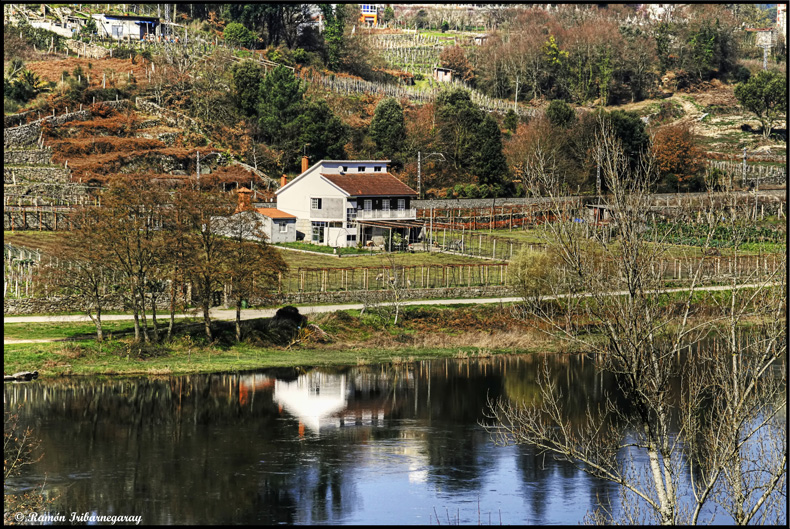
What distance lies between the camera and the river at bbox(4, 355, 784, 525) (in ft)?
94.7

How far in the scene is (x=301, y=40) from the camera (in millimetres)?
144500

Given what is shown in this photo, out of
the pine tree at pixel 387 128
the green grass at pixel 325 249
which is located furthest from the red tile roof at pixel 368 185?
the pine tree at pixel 387 128

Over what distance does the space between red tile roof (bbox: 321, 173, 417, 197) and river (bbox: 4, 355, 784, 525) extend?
31526 mm

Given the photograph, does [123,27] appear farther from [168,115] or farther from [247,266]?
[247,266]

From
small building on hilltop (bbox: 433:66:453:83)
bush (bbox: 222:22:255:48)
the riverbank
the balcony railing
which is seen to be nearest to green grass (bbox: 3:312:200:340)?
the riverbank

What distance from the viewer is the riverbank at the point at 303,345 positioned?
4334cm

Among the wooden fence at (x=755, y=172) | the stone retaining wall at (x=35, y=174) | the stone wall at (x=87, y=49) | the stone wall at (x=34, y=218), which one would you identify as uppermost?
the stone wall at (x=87, y=49)

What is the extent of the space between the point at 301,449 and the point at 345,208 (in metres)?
42.2

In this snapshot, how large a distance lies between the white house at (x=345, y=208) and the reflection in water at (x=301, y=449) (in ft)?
94.7

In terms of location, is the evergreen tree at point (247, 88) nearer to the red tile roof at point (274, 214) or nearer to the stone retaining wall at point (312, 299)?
the red tile roof at point (274, 214)

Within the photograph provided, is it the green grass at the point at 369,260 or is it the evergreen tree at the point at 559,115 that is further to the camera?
the evergreen tree at the point at 559,115

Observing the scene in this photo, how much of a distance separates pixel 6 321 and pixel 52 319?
2102 millimetres

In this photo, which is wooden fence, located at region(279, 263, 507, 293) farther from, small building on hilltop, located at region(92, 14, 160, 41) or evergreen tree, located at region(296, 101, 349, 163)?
small building on hilltop, located at region(92, 14, 160, 41)

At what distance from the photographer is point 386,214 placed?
3022 inches
